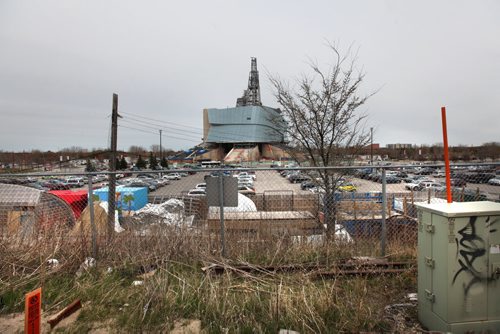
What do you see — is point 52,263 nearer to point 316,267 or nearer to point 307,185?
point 316,267

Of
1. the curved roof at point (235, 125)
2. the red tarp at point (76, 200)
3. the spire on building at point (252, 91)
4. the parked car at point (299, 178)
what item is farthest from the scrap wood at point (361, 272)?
the curved roof at point (235, 125)

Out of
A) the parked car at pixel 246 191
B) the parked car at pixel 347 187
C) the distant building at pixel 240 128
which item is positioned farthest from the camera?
the distant building at pixel 240 128

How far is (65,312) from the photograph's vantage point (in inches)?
132

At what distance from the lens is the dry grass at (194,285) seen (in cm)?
319

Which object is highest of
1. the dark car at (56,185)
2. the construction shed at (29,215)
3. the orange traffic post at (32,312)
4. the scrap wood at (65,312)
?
the dark car at (56,185)

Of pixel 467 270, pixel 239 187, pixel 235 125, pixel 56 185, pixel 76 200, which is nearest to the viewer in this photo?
pixel 467 270

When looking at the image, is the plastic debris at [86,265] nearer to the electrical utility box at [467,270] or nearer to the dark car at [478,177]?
the electrical utility box at [467,270]

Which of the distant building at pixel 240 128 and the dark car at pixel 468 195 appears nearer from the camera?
the dark car at pixel 468 195

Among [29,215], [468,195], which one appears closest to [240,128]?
[468,195]

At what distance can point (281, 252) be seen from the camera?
4.88m

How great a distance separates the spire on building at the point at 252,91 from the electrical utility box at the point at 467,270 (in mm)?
93459

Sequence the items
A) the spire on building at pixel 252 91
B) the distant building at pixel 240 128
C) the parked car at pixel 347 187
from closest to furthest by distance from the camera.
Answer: the parked car at pixel 347 187
the spire on building at pixel 252 91
the distant building at pixel 240 128

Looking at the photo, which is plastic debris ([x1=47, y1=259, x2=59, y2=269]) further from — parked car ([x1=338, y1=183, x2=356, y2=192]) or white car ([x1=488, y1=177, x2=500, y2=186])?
parked car ([x1=338, y1=183, x2=356, y2=192])

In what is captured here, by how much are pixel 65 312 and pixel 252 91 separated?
9995cm
